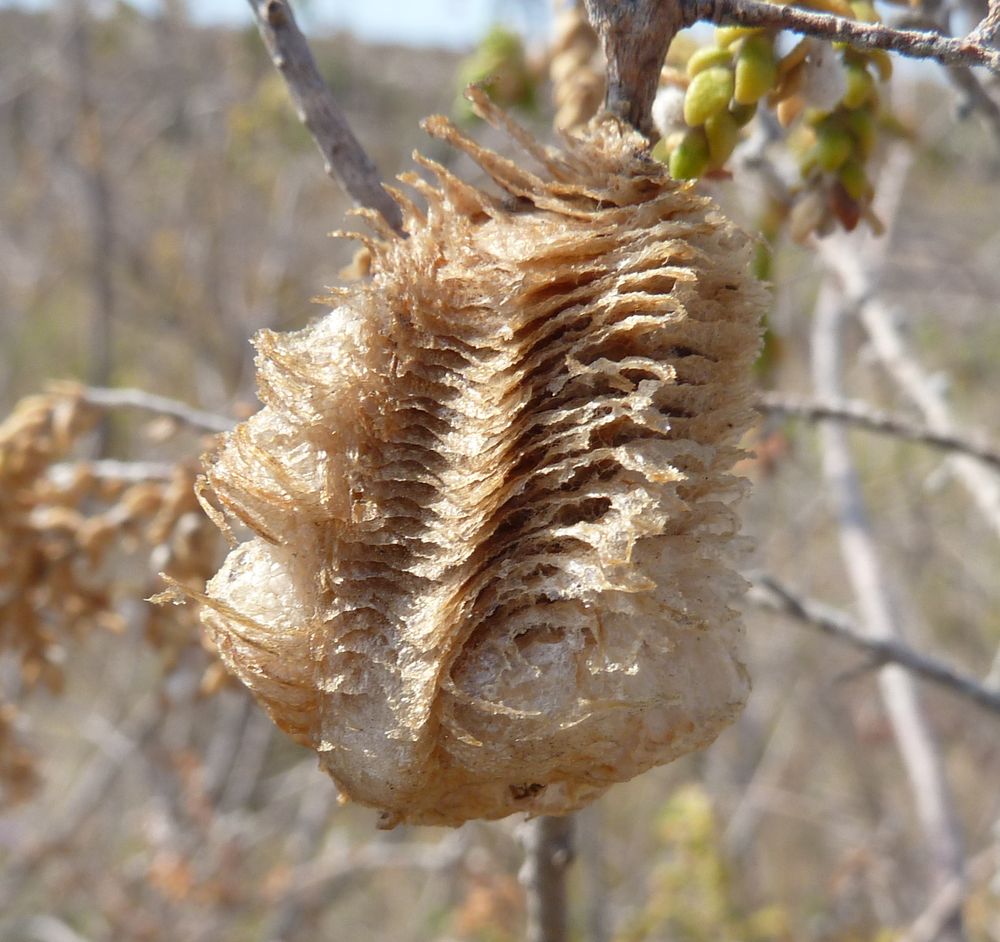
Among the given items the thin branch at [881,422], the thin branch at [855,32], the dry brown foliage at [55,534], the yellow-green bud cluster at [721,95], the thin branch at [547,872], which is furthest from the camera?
the dry brown foliage at [55,534]

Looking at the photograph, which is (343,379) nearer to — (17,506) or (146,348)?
(17,506)

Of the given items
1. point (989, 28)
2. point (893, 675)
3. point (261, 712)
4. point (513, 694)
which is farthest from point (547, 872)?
point (261, 712)

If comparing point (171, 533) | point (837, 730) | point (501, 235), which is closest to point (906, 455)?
point (837, 730)

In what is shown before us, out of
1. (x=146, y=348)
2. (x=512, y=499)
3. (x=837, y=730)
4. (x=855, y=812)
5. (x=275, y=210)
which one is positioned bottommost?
(x=855, y=812)

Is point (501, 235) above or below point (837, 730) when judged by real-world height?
above

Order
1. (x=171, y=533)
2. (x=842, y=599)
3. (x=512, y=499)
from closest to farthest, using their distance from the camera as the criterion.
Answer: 1. (x=512, y=499)
2. (x=171, y=533)
3. (x=842, y=599)

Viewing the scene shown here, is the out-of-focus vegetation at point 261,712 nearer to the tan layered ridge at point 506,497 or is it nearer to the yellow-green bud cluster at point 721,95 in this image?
the yellow-green bud cluster at point 721,95

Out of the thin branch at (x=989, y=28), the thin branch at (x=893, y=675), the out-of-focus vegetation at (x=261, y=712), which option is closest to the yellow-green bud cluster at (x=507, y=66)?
the out-of-focus vegetation at (x=261, y=712)
